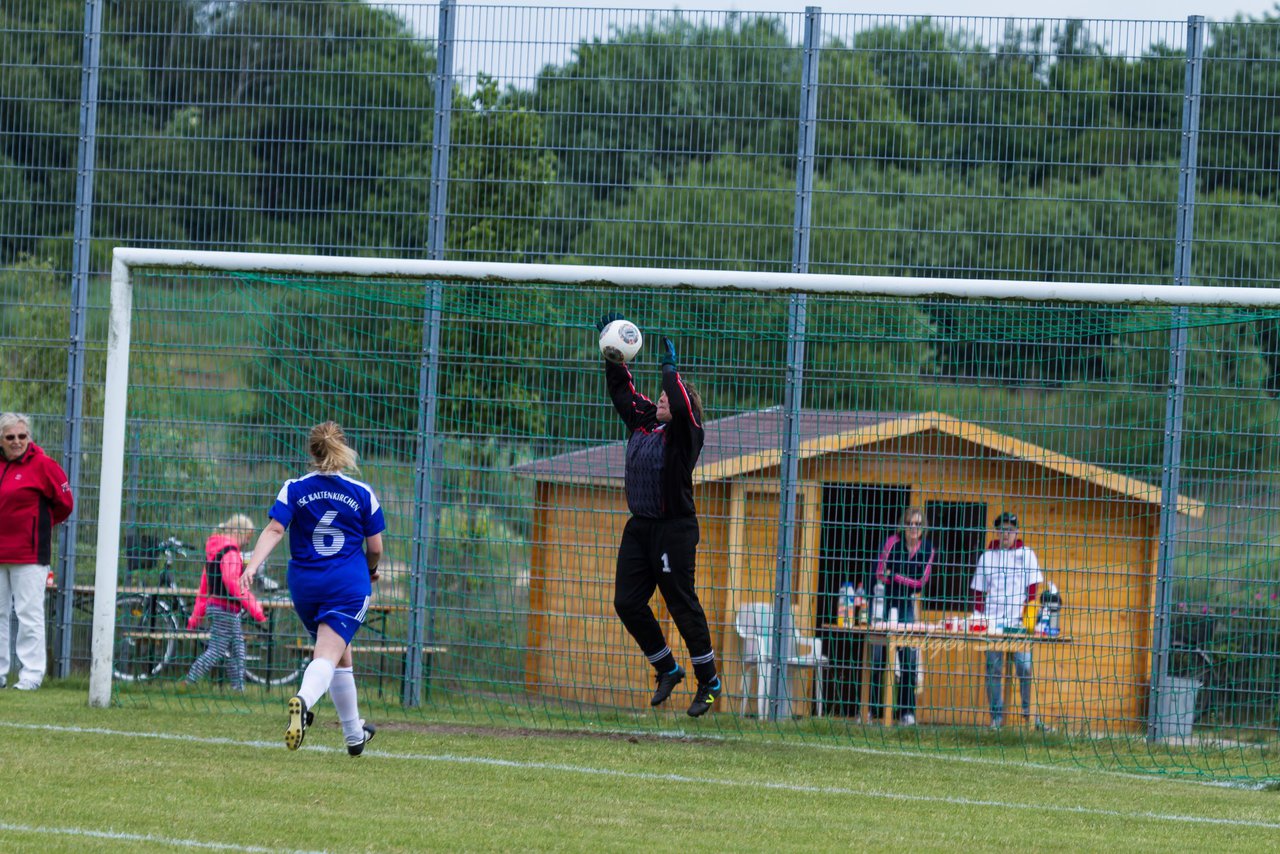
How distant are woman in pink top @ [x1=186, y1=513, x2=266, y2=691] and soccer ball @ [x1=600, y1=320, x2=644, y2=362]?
374 centimetres

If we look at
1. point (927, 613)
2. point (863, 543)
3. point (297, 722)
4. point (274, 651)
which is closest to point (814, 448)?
point (863, 543)

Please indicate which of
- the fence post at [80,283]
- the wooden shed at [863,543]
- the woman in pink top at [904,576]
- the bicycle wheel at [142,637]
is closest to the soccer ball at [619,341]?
the wooden shed at [863,543]

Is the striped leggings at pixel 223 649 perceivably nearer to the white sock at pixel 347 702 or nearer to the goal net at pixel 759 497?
the goal net at pixel 759 497

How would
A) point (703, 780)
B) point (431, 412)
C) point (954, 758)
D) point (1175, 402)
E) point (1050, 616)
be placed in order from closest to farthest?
point (703, 780), point (954, 758), point (1050, 616), point (1175, 402), point (431, 412)

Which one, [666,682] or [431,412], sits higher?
[431,412]

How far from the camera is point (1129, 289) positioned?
373 inches

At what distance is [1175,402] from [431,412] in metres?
5.45

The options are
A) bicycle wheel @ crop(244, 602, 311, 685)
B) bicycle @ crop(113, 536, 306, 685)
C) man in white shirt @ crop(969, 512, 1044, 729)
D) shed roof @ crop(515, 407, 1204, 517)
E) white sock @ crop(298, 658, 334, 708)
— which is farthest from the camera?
bicycle wheel @ crop(244, 602, 311, 685)

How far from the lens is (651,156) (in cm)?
1211

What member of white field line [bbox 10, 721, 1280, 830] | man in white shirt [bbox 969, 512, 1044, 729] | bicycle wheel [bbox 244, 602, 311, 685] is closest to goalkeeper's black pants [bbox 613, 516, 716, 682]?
white field line [bbox 10, 721, 1280, 830]

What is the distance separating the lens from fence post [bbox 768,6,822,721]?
37.0 feet

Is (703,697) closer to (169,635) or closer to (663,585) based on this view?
(663,585)

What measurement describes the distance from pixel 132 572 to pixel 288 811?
5728 mm

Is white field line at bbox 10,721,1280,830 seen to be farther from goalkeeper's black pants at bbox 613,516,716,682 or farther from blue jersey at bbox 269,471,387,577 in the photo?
blue jersey at bbox 269,471,387,577
